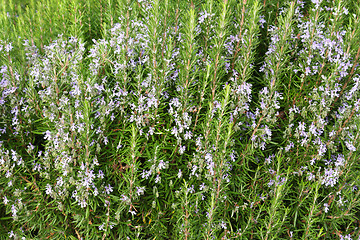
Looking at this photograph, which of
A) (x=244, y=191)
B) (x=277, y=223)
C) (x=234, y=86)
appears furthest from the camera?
(x=244, y=191)

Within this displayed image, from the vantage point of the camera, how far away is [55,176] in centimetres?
251

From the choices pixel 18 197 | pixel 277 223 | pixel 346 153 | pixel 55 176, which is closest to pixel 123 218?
pixel 55 176

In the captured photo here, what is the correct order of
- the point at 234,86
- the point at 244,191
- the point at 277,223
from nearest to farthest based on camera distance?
1. the point at 277,223
2. the point at 234,86
3. the point at 244,191

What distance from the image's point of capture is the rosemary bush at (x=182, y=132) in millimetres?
2182

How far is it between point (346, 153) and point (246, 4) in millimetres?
1563

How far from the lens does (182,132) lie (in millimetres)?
2379

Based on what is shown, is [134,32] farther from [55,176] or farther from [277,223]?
[277,223]

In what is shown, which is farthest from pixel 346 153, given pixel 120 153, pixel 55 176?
pixel 55 176

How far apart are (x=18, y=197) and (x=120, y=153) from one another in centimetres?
98

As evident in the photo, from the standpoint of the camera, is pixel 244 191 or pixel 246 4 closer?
pixel 246 4

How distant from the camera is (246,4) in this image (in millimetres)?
2320

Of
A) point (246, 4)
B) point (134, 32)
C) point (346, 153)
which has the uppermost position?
point (246, 4)

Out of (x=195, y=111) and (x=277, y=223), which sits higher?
(x=195, y=111)

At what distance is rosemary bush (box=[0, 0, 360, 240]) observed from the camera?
218cm
